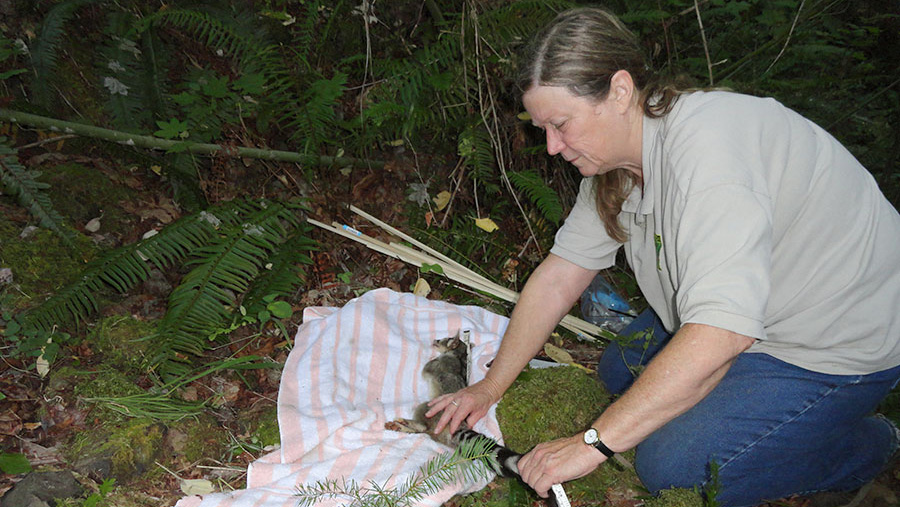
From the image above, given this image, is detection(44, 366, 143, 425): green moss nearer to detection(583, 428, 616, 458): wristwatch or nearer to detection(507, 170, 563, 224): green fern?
detection(583, 428, 616, 458): wristwatch

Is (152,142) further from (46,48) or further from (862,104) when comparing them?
(862,104)

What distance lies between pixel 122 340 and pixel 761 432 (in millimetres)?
2794

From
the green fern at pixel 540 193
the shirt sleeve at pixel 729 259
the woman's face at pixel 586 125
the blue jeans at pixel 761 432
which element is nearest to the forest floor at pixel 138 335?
the blue jeans at pixel 761 432

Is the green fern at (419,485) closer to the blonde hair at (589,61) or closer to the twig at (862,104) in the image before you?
the blonde hair at (589,61)

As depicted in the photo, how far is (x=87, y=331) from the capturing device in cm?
286

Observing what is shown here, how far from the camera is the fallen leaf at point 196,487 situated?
7.50 feet

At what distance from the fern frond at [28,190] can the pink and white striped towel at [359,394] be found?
131 cm

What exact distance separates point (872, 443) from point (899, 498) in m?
0.39

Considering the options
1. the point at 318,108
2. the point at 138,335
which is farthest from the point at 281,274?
the point at 318,108

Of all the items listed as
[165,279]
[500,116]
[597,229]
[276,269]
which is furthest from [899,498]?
[165,279]

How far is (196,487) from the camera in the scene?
90.7 inches

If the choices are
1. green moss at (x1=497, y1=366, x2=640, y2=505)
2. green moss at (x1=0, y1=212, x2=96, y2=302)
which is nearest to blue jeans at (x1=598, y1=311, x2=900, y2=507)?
green moss at (x1=497, y1=366, x2=640, y2=505)

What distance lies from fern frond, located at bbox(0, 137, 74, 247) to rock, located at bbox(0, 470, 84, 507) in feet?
4.21

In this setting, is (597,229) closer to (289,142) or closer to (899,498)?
(899,498)
